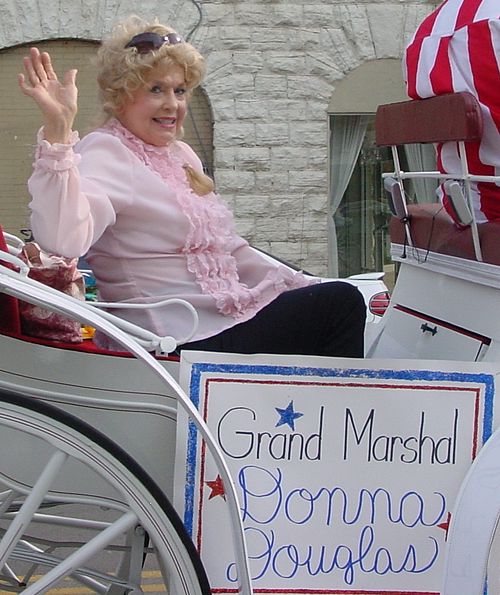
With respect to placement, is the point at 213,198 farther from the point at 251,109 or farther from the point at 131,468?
the point at 251,109

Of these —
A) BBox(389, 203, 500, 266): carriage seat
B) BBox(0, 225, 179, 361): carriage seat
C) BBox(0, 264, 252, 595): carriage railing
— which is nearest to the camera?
BBox(0, 264, 252, 595): carriage railing

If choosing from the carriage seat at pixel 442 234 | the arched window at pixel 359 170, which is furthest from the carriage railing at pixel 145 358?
the arched window at pixel 359 170

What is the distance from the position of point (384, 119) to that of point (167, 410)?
3.98ft

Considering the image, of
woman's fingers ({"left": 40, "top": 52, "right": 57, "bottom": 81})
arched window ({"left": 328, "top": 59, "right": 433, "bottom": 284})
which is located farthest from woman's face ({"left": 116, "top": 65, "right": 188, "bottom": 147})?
arched window ({"left": 328, "top": 59, "right": 433, "bottom": 284})

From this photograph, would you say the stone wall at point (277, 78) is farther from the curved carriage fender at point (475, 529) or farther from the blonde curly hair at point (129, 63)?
the curved carriage fender at point (475, 529)

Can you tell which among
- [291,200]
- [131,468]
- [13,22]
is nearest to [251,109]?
Result: [291,200]

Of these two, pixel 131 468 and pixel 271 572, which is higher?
pixel 131 468

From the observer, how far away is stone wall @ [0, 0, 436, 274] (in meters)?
9.80

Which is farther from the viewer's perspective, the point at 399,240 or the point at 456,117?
the point at 399,240

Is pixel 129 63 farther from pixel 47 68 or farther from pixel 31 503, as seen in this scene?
pixel 31 503

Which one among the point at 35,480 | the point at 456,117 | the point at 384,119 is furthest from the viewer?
the point at 384,119

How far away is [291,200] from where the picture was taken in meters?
9.91

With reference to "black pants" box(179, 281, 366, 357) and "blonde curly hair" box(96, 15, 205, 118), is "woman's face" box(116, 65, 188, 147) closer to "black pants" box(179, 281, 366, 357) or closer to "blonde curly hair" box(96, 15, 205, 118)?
"blonde curly hair" box(96, 15, 205, 118)

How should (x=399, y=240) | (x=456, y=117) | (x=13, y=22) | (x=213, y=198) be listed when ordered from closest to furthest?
(x=456, y=117) → (x=213, y=198) → (x=399, y=240) → (x=13, y=22)
